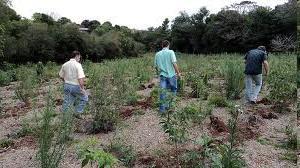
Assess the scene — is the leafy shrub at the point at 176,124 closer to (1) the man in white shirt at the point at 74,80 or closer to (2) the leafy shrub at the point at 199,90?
(1) the man in white shirt at the point at 74,80

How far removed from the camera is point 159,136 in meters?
6.75

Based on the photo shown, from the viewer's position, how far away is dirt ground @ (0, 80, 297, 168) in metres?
5.78

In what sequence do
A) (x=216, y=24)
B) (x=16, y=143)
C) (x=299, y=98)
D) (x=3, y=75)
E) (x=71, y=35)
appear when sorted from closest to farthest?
1. (x=16, y=143)
2. (x=299, y=98)
3. (x=3, y=75)
4. (x=216, y=24)
5. (x=71, y=35)

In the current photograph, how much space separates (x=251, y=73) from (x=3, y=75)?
12.0 m

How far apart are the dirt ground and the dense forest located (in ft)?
44.0

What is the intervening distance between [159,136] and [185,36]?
98.4ft

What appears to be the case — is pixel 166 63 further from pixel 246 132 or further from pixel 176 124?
pixel 176 124

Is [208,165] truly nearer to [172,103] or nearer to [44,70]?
[172,103]

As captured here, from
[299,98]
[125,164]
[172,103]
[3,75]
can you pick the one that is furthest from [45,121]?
[3,75]

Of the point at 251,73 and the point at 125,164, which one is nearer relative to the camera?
the point at 125,164

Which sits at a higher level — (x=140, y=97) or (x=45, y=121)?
(x=45, y=121)

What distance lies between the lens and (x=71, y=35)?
3306 centimetres

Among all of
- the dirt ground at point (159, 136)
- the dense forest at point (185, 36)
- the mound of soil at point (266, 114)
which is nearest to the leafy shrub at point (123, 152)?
the dirt ground at point (159, 136)

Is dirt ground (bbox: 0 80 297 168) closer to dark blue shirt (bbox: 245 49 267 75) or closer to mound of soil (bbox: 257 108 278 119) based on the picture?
mound of soil (bbox: 257 108 278 119)
